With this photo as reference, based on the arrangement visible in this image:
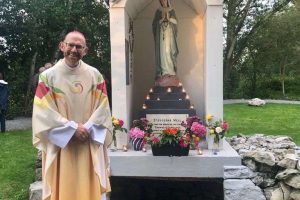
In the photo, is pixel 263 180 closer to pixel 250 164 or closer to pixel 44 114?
pixel 250 164

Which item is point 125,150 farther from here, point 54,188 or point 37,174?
point 54,188

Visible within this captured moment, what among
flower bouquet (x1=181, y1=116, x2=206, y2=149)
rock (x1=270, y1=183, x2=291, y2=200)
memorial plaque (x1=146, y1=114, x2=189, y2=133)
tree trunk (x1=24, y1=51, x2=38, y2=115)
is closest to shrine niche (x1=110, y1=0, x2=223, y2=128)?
memorial plaque (x1=146, y1=114, x2=189, y2=133)

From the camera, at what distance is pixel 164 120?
6.86 m

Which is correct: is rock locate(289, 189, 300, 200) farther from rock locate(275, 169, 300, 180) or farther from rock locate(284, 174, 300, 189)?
rock locate(275, 169, 300, 180)

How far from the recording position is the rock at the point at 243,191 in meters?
5.19

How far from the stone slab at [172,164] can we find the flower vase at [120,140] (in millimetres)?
442

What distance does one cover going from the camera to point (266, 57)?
22.6m

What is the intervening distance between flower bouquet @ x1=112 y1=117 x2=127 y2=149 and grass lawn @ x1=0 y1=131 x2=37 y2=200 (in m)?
1.28

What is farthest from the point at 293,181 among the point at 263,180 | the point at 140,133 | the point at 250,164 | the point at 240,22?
the point at 240,22

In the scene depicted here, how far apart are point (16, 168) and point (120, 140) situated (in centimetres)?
159

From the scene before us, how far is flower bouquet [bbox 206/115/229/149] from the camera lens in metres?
6.07

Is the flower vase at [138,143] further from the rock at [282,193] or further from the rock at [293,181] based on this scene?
the rock at [293,181]

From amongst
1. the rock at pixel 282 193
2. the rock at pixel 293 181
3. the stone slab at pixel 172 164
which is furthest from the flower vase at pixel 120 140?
the rock at pixel 293 181

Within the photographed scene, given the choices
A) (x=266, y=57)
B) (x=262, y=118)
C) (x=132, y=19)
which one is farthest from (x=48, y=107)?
(x=266, y=57)
